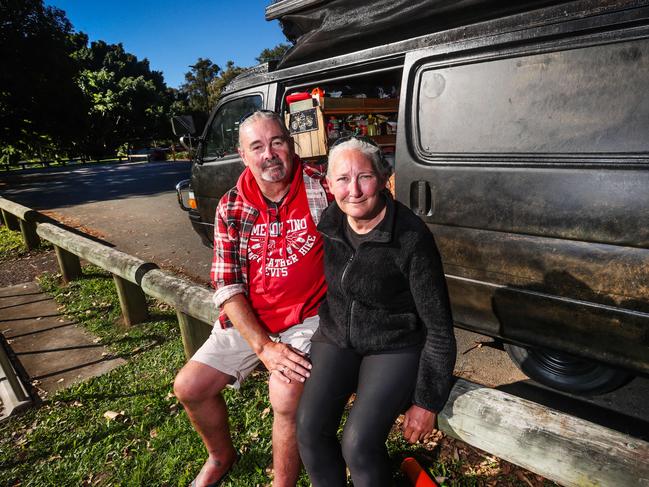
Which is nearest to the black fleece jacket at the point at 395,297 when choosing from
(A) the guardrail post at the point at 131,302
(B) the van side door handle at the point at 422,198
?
(B) the van side door handle at the point at 422,198

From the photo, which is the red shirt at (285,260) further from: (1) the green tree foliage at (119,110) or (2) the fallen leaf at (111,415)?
(1) the green tree foliage at (119,110)

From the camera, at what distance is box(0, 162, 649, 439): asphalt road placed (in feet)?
8.00

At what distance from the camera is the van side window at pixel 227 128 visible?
385 cm

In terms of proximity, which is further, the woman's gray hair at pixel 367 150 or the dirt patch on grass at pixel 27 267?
the dirt patch on grass at pixel 27 267

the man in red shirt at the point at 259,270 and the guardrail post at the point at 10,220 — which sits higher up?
the man in red shirt at the point at 259,270

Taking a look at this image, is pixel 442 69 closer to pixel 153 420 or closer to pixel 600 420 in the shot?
pixel 600 420

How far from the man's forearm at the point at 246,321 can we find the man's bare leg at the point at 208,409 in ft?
0.80

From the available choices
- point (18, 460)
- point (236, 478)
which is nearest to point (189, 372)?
point (236, 478)

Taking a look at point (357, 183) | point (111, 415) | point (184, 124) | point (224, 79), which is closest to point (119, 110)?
point (224, 79)

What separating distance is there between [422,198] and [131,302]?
280 cm

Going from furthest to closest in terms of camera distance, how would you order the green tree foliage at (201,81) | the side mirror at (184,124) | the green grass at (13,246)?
the green tree foliage at (201,81)
the green grass at (13,246)
the side mirror at (184,124)

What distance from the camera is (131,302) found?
3580 mm

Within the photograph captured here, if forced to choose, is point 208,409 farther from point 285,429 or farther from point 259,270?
point 259,270

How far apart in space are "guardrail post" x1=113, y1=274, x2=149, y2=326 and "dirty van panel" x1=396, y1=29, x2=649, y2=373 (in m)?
2.64
